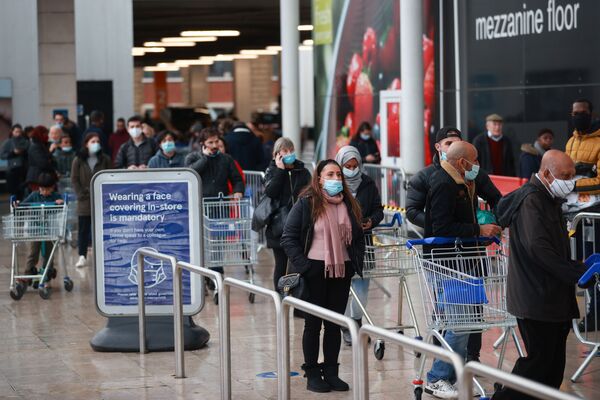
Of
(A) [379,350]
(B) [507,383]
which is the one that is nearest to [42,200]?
(A) [379,350]

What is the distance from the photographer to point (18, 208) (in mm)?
13742

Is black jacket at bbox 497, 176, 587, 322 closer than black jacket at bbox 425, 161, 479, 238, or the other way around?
black jacket at bbox 497, 176, 587, 322

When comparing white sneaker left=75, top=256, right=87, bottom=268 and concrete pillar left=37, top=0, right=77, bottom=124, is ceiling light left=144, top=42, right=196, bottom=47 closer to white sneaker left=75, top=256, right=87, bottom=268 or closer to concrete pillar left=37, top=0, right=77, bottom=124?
concrete pillar left=37, top=0, right=77, bottom=124

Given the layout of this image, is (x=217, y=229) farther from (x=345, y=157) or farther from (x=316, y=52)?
(x=316, y=52)

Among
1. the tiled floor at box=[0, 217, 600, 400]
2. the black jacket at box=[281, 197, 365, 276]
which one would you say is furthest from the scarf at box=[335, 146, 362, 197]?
the black jacket at box=[281, 197, 365, 276]

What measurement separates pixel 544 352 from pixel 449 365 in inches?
48.9

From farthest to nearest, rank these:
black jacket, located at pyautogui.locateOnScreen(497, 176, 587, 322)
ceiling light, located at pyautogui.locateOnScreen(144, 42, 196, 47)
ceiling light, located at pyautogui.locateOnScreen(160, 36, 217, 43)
Result: 1. ceiling light, located at pyautogui.locateOnScreen(144, 42, 196, 47)
2. ceiling light, located at pyautogui.locateOnScreen(160, 36, 217, 43)
3. black jacket, located at pyautogui.locateOnScreen(497, 176, 587, 322)

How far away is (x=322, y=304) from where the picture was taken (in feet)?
28.9

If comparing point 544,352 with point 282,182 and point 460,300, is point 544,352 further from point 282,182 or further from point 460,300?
point 282,182

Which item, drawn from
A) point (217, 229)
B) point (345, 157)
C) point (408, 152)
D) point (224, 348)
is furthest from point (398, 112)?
point (224, 348)

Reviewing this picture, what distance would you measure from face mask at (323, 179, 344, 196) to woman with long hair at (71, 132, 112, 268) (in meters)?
7.47

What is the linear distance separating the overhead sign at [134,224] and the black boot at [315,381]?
2208 millimetres

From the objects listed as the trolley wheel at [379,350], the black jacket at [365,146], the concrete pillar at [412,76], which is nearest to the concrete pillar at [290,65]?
the black jacket at [365,146]

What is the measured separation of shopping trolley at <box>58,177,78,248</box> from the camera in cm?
1807
